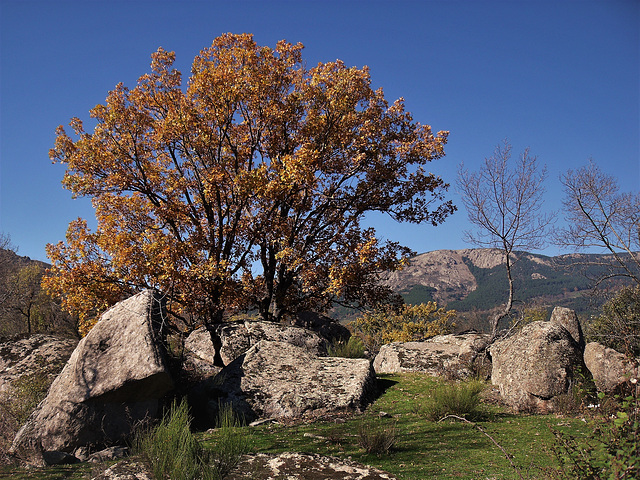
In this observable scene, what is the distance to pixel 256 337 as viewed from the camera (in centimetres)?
1441

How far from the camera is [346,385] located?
11367 millimetres

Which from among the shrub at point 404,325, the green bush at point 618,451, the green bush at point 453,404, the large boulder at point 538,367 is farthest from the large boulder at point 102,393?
the shrub at point 404,325

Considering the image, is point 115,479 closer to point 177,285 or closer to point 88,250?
point 177,285

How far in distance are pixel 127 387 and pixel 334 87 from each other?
40.4 feet

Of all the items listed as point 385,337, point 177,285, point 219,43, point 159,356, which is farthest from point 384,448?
point 385,337

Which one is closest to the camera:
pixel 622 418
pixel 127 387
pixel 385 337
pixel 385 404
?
pixel 622 418

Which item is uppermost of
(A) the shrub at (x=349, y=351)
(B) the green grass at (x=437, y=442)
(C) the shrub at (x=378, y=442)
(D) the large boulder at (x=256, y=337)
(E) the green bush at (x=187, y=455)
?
(D) the large boulder at (x=256, y=337)

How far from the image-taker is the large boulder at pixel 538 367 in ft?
33.9

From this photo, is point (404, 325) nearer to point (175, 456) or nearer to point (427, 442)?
point (427, 442)

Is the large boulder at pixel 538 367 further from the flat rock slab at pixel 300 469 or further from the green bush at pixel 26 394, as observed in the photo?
the green bush at pixel 26 394

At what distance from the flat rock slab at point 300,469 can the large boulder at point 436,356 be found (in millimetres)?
9221

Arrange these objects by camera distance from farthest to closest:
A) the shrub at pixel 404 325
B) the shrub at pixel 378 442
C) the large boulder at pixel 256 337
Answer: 1. the shrub at pixel 404 325
2. the large boulder at pixel 256 337
3. the shrub at pixel 378 442

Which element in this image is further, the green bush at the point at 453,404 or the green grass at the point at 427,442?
the green bush at the point at 453,404

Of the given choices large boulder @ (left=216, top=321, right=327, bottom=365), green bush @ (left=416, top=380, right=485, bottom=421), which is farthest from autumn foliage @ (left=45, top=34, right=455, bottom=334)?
green bush @ (left=416, top=380, right=485, bottom=421)
